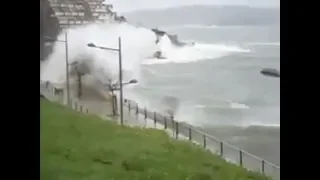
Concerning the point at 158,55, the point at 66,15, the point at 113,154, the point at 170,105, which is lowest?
the point at 113,154

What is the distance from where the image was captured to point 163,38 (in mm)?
1327

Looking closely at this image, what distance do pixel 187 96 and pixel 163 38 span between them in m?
0.19

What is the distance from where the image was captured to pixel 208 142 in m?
1.29

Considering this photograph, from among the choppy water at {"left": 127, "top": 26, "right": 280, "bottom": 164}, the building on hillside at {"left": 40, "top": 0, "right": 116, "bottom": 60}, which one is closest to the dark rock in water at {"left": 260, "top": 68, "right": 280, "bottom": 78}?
the choppy water at {"left": 127, "top": 26, "right": 280, "bottom": 164}

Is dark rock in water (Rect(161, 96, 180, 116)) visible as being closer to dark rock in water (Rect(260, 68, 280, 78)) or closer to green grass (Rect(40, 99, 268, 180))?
green grass (Rect(40, 99, 268, 180))

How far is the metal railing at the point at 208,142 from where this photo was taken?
126 cm

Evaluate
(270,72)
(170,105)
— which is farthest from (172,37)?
(270,72)

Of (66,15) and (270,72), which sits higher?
(66,15)

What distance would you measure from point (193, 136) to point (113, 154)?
9.5 inches

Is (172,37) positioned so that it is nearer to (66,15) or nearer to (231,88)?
(231,88)

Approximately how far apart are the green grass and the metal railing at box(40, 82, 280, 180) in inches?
0.7

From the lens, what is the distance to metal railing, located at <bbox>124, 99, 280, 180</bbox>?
4.14ft
